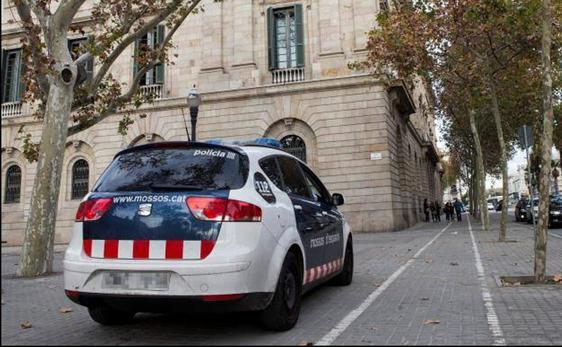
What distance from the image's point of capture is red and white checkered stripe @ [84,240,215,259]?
13.9 ft

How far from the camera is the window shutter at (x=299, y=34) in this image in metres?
23.6

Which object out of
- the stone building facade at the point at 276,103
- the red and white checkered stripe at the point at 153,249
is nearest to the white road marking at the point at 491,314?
the red and white checkered stripe at the point at 153,249

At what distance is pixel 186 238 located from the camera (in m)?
4.26

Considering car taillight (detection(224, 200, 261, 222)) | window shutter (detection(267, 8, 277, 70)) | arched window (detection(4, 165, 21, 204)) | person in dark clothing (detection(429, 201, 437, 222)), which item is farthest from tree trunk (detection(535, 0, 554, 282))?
person in dark clothing (detection(429, 201, 437, 222))

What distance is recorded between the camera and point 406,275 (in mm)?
8727

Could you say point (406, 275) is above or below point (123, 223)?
below

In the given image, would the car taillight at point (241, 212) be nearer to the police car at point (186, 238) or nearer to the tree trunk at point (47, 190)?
the police car at point (186, 238)

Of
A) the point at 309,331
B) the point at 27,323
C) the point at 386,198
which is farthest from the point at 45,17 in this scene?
the point at 386,198

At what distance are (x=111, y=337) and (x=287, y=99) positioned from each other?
1939 centimetres

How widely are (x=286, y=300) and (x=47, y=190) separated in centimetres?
694

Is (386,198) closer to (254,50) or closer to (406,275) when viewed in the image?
(254,50)

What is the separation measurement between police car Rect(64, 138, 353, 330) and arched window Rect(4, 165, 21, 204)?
962 inches

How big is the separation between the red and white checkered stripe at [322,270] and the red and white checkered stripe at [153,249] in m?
1.52

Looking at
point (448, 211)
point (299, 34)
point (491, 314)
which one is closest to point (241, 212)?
point (491, 314)
